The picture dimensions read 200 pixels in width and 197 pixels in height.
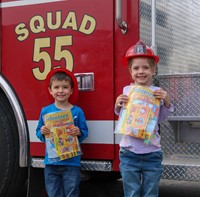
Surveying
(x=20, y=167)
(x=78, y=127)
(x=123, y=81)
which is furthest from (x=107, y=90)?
(x=20, y=167)

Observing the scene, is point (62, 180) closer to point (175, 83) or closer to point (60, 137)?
point (60, 137)

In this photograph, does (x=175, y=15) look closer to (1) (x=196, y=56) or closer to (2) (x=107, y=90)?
(1) (x=196, y=56)

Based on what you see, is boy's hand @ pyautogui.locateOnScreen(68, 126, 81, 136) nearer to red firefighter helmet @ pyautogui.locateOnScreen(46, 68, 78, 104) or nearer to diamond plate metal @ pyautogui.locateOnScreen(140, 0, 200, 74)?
red firefighter helmet @ pyautogui.locateOnScreen(46, 68, 78, 104)

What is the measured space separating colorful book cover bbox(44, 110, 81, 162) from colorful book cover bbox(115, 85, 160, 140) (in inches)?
23.3

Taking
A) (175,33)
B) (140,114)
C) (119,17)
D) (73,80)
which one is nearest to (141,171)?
(140,114)

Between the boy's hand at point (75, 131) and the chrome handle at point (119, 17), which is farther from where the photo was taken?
the boy's hand at point (75, 131)

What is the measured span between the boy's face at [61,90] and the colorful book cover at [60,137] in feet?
0.37

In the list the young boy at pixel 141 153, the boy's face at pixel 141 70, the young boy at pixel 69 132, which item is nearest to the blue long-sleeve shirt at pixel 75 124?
the young boy at pixel 69 132

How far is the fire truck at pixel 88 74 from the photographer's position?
3.39 meters

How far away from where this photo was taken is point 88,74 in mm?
3510

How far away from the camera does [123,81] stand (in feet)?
11.2

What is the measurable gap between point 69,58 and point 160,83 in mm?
735

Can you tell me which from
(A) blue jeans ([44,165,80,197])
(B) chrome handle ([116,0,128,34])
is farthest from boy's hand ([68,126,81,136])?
(B) chrome handle ([116,0,128,34])

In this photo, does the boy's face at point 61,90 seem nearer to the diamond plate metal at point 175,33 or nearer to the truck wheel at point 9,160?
the truck wheel at point 9,160
